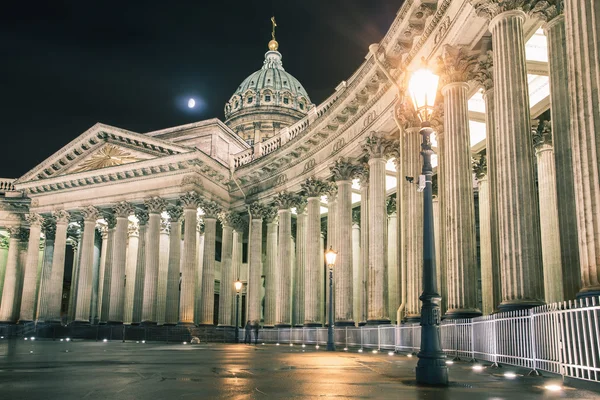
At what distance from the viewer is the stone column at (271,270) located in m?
45.5

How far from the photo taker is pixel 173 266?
151 ft

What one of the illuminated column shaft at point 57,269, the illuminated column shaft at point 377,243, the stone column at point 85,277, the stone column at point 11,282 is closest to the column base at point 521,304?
the illuminated column shaft at point 377,243

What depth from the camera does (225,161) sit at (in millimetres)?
52531

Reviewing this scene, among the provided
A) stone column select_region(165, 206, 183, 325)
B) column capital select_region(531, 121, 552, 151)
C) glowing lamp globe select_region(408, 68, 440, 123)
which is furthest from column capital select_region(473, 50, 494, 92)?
stone column select_region(165, 206, 183, 325)

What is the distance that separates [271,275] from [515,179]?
31.3 metres

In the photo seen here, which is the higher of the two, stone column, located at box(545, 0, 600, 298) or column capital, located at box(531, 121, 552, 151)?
column capital, located at box(531, 121, 552, 151)

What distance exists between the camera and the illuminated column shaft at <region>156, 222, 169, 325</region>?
47066 mm

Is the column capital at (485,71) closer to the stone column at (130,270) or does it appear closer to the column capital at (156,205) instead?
the column capital at (156,205)

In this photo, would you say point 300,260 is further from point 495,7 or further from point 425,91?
point 425,91

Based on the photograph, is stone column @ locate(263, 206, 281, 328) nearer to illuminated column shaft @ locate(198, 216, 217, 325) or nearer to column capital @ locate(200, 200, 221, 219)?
column capital @ locate(200, 200, 221, 219)

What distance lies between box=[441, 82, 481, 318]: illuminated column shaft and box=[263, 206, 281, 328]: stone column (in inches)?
1024

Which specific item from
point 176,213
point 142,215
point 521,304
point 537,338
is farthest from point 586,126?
point 142,215

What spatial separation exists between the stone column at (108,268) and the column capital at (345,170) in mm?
23568

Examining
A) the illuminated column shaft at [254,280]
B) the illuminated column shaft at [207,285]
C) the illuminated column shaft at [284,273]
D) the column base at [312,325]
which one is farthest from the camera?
the illuminated column shaft at [207,285]
